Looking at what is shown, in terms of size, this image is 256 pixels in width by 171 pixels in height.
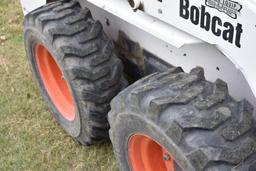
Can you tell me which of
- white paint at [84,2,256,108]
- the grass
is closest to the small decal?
white paint at [84,2,256,108]

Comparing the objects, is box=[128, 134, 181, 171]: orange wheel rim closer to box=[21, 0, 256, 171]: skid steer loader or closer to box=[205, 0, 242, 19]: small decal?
box=[21, 0, 256, 171]: skid steer loader

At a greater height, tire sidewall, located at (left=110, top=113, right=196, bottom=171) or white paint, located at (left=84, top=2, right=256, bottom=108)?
white paint, located at (left=84, top=2, right=256, bottom=108)

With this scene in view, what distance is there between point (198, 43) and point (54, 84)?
1.34 metres

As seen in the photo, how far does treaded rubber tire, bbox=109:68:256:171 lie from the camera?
5.76 feet

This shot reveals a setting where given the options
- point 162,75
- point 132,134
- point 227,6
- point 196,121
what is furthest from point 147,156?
point 227,6

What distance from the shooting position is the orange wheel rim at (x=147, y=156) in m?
2.15

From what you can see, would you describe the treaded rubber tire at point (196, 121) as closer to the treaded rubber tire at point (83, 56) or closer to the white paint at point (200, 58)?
the white paint at point (200, 58)

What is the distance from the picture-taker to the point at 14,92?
3471 millimetres

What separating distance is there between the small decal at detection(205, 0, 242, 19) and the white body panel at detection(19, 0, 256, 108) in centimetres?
2

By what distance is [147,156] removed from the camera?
7.39ft

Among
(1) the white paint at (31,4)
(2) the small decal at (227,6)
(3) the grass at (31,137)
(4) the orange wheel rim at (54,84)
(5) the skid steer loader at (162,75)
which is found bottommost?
(3) the grass at (31,137)

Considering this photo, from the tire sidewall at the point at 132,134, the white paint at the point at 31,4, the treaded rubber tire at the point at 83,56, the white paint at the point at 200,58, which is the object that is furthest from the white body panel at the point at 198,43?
the white paint at the point at 31,4

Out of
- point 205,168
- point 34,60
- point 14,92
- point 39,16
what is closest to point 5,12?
point 14,92

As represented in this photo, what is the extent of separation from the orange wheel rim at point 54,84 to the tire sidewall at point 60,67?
23 mm
